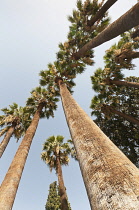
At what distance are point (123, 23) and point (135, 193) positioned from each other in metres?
5.28

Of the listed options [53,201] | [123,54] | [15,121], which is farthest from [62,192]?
[53,201]

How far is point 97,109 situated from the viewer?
19.5 metres

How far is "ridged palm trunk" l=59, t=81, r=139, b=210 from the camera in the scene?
1310 mm

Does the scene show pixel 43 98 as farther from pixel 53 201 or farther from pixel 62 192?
pixel 53 201

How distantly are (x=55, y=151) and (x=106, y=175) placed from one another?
17832mm

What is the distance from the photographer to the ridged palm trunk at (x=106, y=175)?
1.31 meters

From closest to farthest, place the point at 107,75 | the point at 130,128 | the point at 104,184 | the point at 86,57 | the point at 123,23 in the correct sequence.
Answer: the point at 104,184 < the point at 123,23 < the point at 86,57 < the point at 107,75 < the point at 130,128

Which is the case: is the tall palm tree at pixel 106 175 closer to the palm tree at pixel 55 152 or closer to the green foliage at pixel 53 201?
the palm tree at pixel 55 152

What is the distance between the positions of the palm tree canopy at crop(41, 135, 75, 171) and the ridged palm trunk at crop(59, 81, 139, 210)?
16.6 m

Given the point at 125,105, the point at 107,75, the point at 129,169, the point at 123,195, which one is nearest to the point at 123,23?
the point at 129,169

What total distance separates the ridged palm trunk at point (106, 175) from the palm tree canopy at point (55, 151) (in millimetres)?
16610

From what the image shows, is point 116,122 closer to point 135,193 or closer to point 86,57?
point 86,57

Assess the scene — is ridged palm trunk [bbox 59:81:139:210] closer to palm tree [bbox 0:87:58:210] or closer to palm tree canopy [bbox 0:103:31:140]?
palm tree [bbox 0:87:58:210]

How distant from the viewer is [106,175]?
1.65m
